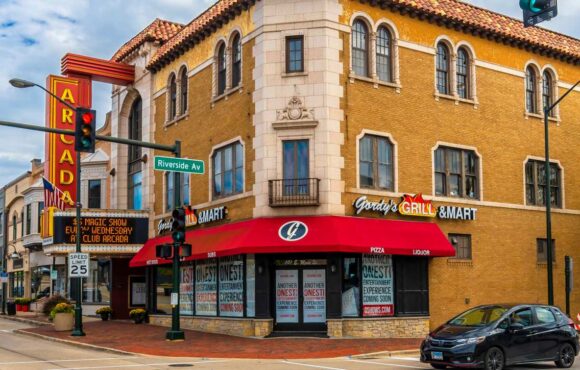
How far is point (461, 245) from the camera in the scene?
1090 inches

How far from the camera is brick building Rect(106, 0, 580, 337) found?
80.6ft

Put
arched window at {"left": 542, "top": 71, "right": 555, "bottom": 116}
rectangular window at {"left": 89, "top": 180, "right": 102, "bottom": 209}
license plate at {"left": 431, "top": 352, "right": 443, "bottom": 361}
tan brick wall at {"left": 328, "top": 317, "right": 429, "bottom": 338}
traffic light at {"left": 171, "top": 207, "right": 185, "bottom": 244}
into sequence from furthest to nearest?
1. rectangular window at {"left": 89, "top": 180, "right": 102, "bottom": 209}
2. arched window at {"left": 542, "top": 71, "right": 555, "bottom": 116}
3. tan brick wall at {"left": 328, "top": 317, "right": 429, "bottom": 338}
4. traffic light at {"left": 171, "top": 207, "right": 185, "bottom": 244}
5. license plate at {"left": 431, "top": 352, "right": 443, "bottom": 361}

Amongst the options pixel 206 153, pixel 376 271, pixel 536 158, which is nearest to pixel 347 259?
pixel 376 271

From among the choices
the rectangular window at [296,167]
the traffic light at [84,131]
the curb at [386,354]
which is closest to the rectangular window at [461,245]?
the rectangular window at [296,167]

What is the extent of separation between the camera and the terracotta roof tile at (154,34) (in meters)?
34.5

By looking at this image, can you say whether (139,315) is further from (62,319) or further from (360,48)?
(360,48)

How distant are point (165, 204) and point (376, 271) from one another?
11142 millimetres

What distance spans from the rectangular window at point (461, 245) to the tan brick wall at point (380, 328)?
3.12m

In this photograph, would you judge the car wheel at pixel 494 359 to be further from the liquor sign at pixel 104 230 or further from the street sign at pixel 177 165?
the liquor sign at pixel 104 230

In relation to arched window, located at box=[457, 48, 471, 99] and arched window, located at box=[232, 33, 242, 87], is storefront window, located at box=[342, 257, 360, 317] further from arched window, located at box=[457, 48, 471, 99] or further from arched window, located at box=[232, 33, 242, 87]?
arched window, located at box=[457, 48, 471, 99]

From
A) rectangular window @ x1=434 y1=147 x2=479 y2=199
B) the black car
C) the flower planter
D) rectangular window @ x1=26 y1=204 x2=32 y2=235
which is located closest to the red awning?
rectangular window @ x1=434 y1=147 x2=479 y2=199

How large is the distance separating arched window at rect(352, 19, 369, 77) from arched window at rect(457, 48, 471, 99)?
4.45 metres

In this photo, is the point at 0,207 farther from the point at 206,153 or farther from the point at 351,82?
the point at 351,82

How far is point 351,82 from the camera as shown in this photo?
2539cm
